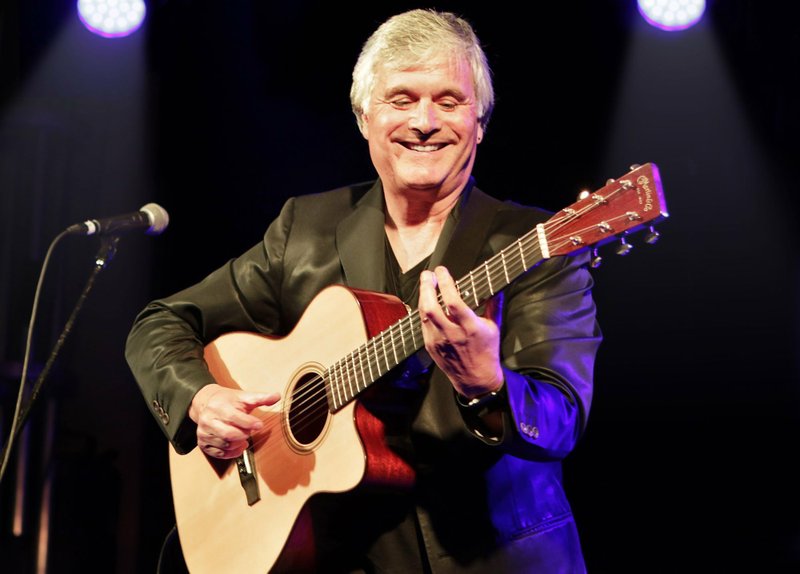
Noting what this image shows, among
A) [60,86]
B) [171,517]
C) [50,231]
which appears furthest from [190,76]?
[171,517]

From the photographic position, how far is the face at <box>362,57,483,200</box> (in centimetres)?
Answer: 315

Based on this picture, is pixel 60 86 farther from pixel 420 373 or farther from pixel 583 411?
pixel 583 411

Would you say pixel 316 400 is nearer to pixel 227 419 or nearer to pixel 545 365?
pixel 227 419

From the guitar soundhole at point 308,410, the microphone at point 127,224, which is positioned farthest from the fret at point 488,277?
the microphone at point 127,224

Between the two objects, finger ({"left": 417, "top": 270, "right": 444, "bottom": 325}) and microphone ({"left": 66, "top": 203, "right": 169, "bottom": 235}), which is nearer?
finger ({"left": 417, "top": 270, "right": 444, "bottom": 325})

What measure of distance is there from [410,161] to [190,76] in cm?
297

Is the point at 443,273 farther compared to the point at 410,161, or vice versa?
the point at 410,161

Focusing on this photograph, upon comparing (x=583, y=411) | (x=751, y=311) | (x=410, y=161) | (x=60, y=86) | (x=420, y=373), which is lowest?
(x=583, y=411)

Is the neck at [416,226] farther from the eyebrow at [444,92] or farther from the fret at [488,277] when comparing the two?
the fret at [488,277]

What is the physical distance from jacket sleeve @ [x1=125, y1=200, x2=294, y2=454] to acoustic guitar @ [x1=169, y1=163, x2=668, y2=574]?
0.36ft

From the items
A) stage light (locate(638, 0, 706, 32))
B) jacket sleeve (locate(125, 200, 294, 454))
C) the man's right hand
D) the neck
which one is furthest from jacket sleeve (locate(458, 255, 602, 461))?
stage light (locate(638, 0, 706, 32))

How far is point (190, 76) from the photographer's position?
5.68 metres

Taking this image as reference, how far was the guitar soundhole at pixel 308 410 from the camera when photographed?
2.88 metres

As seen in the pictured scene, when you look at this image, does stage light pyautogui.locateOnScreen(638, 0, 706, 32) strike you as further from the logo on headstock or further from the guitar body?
the logo on headstock
